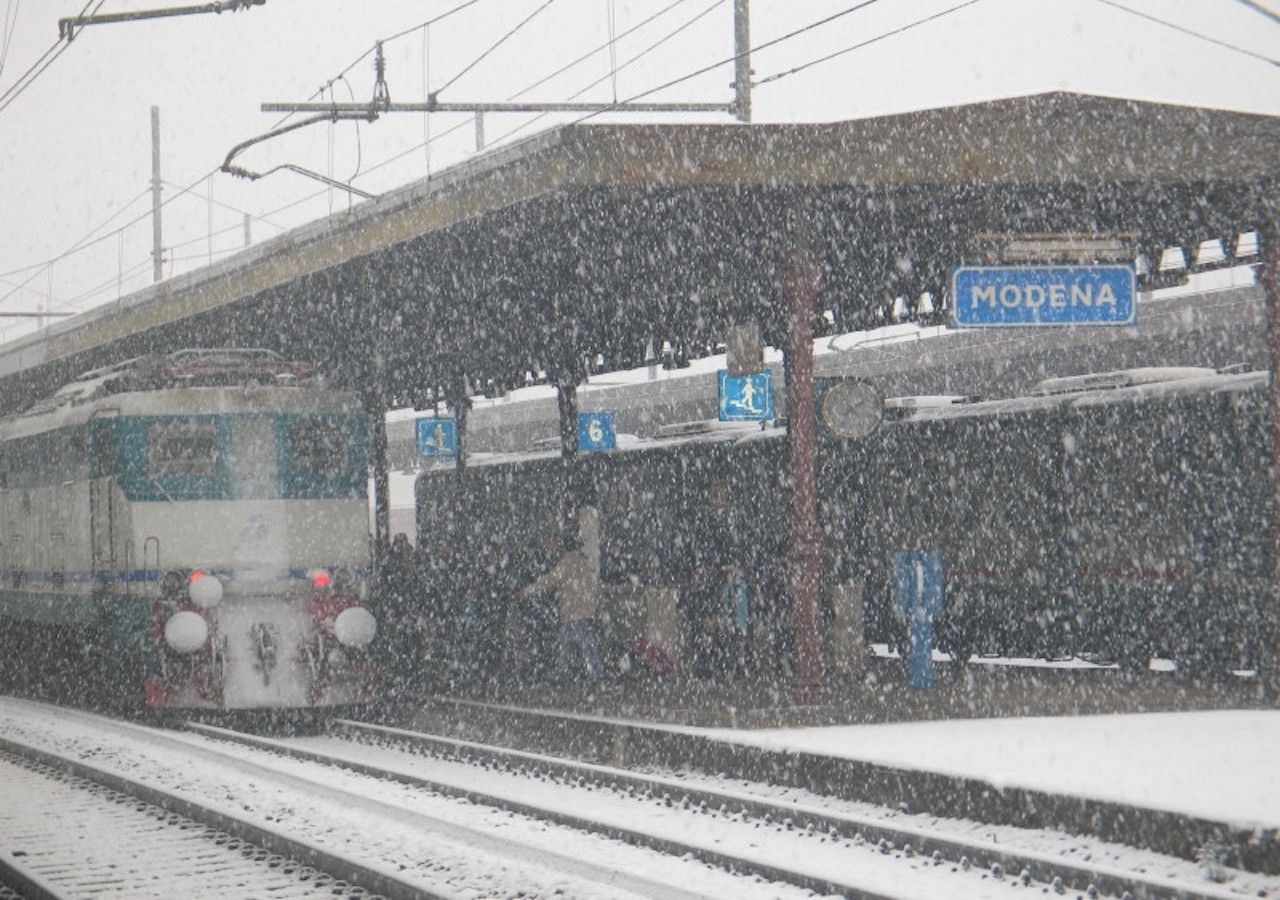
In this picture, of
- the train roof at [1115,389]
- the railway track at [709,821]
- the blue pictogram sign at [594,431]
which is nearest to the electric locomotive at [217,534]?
the railway track at [709,821]

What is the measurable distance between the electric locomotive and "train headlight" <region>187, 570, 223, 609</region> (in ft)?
0.06

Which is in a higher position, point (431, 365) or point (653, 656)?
point (431, 365)

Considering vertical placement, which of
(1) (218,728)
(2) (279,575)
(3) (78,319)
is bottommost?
(1) (218,728)

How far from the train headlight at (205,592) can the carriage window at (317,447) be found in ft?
5.20

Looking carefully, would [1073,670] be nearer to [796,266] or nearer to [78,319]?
[796,266]

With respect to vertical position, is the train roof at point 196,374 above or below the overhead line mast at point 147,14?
below

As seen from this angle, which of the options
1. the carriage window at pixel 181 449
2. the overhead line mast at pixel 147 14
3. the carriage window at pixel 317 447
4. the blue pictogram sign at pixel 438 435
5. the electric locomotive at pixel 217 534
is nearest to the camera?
the overhead line mast at pixel 147 14

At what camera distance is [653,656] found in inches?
733

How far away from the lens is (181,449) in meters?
16.8

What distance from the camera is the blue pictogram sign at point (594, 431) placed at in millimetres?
24719

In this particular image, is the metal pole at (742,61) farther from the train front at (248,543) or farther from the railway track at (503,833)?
the railway track at (503,833)

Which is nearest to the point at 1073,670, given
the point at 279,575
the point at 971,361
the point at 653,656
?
the point at 653,656

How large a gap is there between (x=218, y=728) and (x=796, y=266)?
289 inches

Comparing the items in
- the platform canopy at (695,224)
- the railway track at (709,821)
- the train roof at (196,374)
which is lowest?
the railway track at (709,821)
